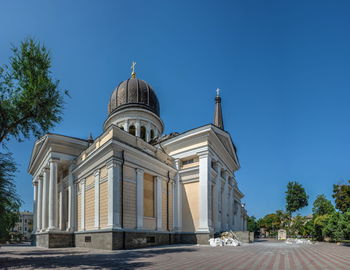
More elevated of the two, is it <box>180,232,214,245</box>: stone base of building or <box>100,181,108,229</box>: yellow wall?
<box>100,181,108,229</box>: yellow wall

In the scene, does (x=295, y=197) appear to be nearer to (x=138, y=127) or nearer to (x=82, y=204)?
(x=138, y=127)

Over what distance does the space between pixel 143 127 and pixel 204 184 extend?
13.7 meters

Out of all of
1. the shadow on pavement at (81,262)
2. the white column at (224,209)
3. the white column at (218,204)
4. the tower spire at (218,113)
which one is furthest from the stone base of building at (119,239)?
the tower spire at (218,113)

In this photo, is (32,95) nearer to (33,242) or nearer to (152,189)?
(152,189)

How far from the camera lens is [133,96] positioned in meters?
33.9

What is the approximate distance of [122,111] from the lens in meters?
→ 33.3

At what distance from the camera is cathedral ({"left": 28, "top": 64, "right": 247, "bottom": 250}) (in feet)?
58.6

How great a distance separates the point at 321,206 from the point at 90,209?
55.8 metres

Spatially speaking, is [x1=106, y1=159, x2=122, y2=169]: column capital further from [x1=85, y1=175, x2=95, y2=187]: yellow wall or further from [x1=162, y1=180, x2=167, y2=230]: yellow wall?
[x1=162, y1=180, x2=167, y2=230]: yellow wall

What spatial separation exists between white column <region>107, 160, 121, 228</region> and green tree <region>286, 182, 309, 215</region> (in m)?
57.0

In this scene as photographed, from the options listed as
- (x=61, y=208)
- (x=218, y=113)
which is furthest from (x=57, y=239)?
(x=218, y=113)

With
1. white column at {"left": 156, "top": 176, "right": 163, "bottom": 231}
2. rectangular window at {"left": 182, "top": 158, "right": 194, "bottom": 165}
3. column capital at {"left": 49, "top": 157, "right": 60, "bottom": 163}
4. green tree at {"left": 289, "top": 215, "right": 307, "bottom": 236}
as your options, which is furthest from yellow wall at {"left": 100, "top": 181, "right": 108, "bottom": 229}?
green tree at {"left": 289, "top": 215, "right": 307, "bottom": 236}

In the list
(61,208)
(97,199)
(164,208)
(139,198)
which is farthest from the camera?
(61,208)

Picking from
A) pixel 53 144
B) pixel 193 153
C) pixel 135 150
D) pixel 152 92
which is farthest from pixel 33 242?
pixel 152 92
